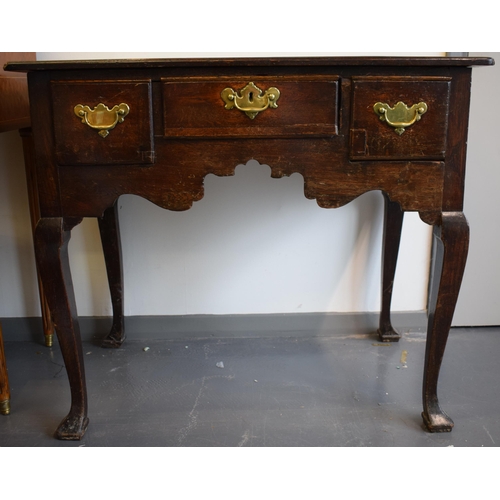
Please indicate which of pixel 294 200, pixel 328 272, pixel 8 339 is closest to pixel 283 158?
pixel 294 200

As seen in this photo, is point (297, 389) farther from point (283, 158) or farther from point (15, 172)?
point (15, 172)

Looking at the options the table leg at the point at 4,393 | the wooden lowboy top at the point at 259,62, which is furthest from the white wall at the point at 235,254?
the wooden lowboy top at the point at 259,62

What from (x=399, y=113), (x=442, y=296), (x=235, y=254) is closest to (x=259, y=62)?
(x=399, y=113)

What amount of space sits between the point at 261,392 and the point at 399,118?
95 centimetres

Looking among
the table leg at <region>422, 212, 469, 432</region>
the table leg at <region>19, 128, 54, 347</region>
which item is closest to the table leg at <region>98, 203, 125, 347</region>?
the table leg at <region>19, 128, 54, 347</region>

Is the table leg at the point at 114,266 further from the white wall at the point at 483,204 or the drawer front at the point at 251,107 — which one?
the white wall at the point at 483,204

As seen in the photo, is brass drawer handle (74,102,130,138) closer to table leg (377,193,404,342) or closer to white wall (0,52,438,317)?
white wall (0,52,438,317)

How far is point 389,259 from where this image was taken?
7.45ft

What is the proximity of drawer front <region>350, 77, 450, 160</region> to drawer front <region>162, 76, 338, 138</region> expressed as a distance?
74 millimetres

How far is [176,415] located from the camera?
183 cm

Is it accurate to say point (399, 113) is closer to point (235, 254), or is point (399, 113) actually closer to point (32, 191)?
point (235, 254)

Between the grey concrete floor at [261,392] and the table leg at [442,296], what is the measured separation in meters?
0.06

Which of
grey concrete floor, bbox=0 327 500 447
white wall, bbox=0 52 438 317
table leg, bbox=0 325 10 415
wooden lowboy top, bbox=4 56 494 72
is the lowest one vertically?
grey concrete floor, bbox=0 327 500 447

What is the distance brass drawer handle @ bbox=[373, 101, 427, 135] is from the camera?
5.05 feet
